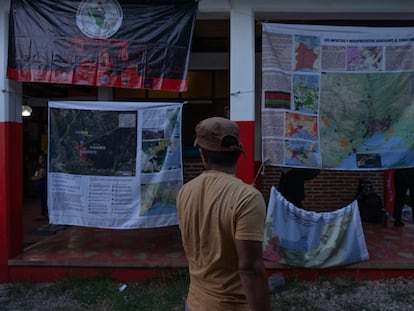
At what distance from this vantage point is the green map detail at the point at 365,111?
17.5ft

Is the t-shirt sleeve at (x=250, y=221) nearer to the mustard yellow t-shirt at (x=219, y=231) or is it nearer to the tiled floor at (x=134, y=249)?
the mustard yellow t-shirt at (x=219, y=231)

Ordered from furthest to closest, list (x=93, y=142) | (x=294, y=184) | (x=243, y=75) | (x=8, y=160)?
(x=294, y=184)
(x=93, y=142)
(x=8, y=160)
(x=243, y=75)

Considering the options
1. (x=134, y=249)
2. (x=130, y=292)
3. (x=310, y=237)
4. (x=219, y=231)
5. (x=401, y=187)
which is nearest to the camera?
(x=219, y=231)

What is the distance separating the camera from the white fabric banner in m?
5.30

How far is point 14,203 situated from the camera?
5742mm

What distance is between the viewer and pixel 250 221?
1.95 metres

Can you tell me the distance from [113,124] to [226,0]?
2033 millimetres

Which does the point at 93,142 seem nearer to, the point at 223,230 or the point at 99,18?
the point at 99,18

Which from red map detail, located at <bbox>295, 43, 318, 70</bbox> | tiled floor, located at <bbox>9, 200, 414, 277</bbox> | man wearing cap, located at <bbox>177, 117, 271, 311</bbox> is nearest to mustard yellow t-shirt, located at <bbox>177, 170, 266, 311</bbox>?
man wearing cap, located at <bbox>177, 117, 271, 311</bbox>

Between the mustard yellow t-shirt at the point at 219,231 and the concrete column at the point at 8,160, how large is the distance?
410cm

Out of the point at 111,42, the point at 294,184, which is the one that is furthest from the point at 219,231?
the point at 294,184

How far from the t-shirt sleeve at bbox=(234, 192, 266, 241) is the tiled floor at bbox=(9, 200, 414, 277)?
3557mm

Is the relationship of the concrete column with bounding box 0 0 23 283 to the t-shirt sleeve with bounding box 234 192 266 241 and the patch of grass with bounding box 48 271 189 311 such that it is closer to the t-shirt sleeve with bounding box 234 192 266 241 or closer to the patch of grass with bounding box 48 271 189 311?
the patch of grass with bounding box 48 271 189 311

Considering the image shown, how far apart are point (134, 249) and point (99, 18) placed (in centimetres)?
308
